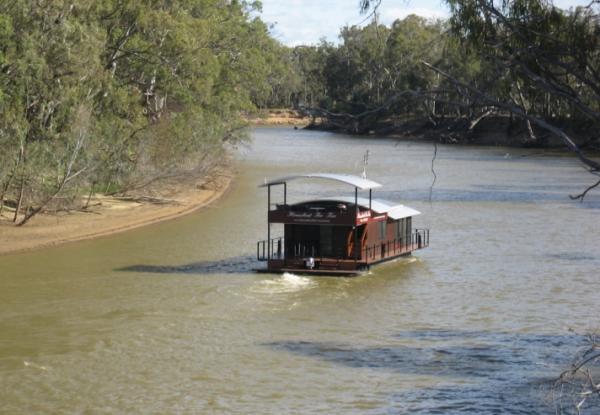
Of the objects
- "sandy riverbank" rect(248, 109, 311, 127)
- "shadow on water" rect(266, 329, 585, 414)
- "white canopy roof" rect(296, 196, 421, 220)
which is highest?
"sandy riverbank" rect(248, 109, 311, 127)

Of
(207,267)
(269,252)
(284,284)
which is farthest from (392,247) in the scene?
(207,267)

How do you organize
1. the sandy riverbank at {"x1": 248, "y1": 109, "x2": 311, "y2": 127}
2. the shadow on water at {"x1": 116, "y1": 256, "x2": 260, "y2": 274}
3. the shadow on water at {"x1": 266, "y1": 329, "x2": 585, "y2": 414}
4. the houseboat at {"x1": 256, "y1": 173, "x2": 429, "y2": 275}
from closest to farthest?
the shadow on water at {"x1": 266, "y1": 329, "x2": 585, "y2": 414}, the houseboat at {"x1": 256, "y1": 173, "x2": 429, "y2": 275}, the shadow on water at {"x1": 116, "y1": 256, "x2": 260, "y2": 274}, the sandy riverbank at {"x1": 248, "y1": 109, "x2": 311, "y2": 127}

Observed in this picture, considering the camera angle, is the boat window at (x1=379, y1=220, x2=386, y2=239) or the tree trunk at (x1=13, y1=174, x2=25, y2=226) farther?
the tree trunk at (x1=13, y1=174, x2=25, y2=226)

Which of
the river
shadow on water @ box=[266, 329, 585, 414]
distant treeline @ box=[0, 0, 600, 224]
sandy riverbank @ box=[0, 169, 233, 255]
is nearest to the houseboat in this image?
the river

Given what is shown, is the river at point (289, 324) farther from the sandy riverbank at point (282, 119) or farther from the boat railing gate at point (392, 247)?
the sandy riverbank at point (282, 119)

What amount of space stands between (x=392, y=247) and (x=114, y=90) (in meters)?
20.2

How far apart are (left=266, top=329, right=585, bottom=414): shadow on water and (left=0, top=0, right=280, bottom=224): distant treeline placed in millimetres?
18387

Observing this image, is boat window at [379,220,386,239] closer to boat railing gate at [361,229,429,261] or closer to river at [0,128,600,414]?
boat railing gate at [361,229,429,261]

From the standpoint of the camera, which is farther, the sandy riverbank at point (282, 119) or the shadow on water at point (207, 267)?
the sandy riverbank at point (282, 119)

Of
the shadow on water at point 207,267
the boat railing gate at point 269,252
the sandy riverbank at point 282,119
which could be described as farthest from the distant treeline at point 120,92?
the sandy riverbank at point 282,119

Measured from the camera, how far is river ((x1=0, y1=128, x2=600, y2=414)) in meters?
18.9

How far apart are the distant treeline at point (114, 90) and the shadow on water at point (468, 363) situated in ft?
60.3

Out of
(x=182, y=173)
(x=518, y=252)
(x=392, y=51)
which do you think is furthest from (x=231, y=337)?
(x=392, y=51)

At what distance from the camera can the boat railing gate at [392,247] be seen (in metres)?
30.8
